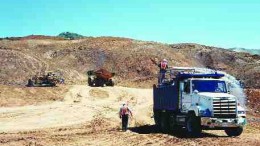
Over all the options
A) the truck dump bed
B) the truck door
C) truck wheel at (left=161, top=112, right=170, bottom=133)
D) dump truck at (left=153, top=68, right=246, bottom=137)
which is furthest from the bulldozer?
the truck door

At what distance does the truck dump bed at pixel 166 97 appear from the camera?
92.4 ft

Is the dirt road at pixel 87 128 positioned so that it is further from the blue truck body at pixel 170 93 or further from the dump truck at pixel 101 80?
the dump truck at pixel 101 80

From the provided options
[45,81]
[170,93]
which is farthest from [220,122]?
[45,81]

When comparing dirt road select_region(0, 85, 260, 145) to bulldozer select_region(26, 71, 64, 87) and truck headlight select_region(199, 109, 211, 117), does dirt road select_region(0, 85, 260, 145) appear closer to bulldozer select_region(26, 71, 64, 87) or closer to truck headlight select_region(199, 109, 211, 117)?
truck headlight select_region(199, 109, 211, 117)

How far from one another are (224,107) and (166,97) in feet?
17.1

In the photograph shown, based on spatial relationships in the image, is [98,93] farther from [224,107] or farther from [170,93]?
[224,107]

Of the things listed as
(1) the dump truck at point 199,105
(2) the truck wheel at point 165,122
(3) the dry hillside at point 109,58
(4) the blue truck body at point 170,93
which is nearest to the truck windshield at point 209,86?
(1) the dump truck at point 199,105

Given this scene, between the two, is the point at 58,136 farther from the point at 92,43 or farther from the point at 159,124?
the point at 92,43

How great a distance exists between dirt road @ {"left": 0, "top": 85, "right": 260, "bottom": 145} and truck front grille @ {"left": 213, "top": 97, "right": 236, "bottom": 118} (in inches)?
46.1

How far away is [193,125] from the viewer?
85.5 ft

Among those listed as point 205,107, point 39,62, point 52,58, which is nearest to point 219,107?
point 205,107

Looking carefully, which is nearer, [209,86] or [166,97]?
[209,86]

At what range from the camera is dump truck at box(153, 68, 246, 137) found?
25.2m

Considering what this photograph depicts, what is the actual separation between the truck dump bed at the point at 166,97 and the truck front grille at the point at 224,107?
3183mm
